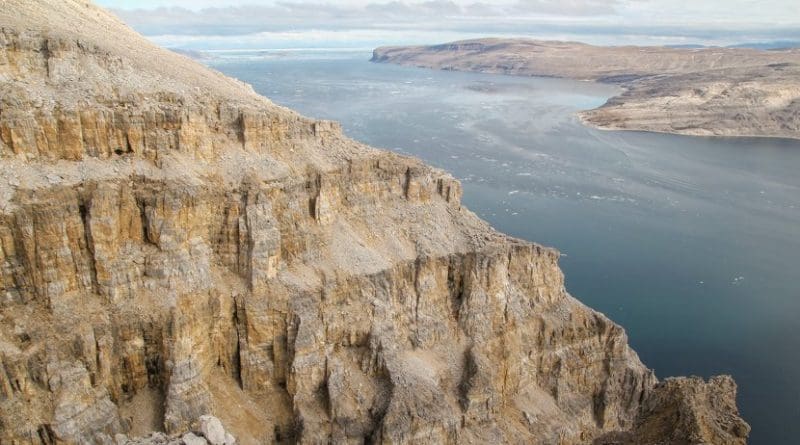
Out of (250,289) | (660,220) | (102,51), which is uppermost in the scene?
(102,51)

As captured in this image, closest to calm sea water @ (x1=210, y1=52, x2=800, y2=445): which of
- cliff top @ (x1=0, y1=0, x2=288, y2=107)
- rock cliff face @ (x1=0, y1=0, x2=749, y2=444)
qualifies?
rock cliff face @ (x1=0, y1=0, x2=749, y2=444)

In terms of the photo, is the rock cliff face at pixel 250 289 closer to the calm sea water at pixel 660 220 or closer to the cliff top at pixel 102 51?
the cliff top at pixel 102 51

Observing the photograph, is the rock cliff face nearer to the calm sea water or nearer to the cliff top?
the cliff top

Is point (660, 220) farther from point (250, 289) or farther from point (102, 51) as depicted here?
point (102, 51)

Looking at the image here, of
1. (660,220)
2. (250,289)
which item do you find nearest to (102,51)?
(250,289)

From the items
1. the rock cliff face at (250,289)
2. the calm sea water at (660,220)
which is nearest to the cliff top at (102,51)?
the rock cliff face at (250,289)

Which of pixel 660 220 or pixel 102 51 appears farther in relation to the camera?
pixel 660 220

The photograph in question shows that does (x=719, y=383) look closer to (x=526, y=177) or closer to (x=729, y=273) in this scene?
(x=729, y=273)
